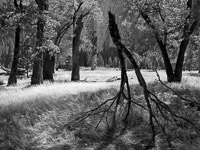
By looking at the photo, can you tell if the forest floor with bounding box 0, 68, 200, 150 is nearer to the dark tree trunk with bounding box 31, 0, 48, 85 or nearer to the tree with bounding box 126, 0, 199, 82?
the tree with bounding box 126, 0, 199, 82

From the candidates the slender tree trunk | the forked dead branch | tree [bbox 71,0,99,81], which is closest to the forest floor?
the forked dead branch

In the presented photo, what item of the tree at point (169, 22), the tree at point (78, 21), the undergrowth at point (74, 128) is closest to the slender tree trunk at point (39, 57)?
the tree at point (78, 21)

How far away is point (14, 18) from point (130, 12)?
7549 mm

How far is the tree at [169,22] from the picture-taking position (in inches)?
475

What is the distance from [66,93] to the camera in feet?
32.2

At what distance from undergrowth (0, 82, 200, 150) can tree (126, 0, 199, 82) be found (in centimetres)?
452

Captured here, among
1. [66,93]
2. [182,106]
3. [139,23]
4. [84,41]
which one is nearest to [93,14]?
[84,41]

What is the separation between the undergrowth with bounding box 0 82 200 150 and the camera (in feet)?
20.7

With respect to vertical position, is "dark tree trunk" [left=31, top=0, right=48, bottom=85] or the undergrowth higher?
"dark tree trunk" [left=31, top=0, right=48, bottom=85]

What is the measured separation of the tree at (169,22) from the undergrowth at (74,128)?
178 inches

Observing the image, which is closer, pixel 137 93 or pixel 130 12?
pixel 137 93

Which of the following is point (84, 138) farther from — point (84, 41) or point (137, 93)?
point (84, 41)

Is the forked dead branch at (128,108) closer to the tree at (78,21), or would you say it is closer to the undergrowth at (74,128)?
the undergrowth at (74,128)

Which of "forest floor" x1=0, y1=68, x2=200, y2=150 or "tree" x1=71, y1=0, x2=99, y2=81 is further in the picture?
"tree" x1=71, y1=0, x2=99, y2=81
